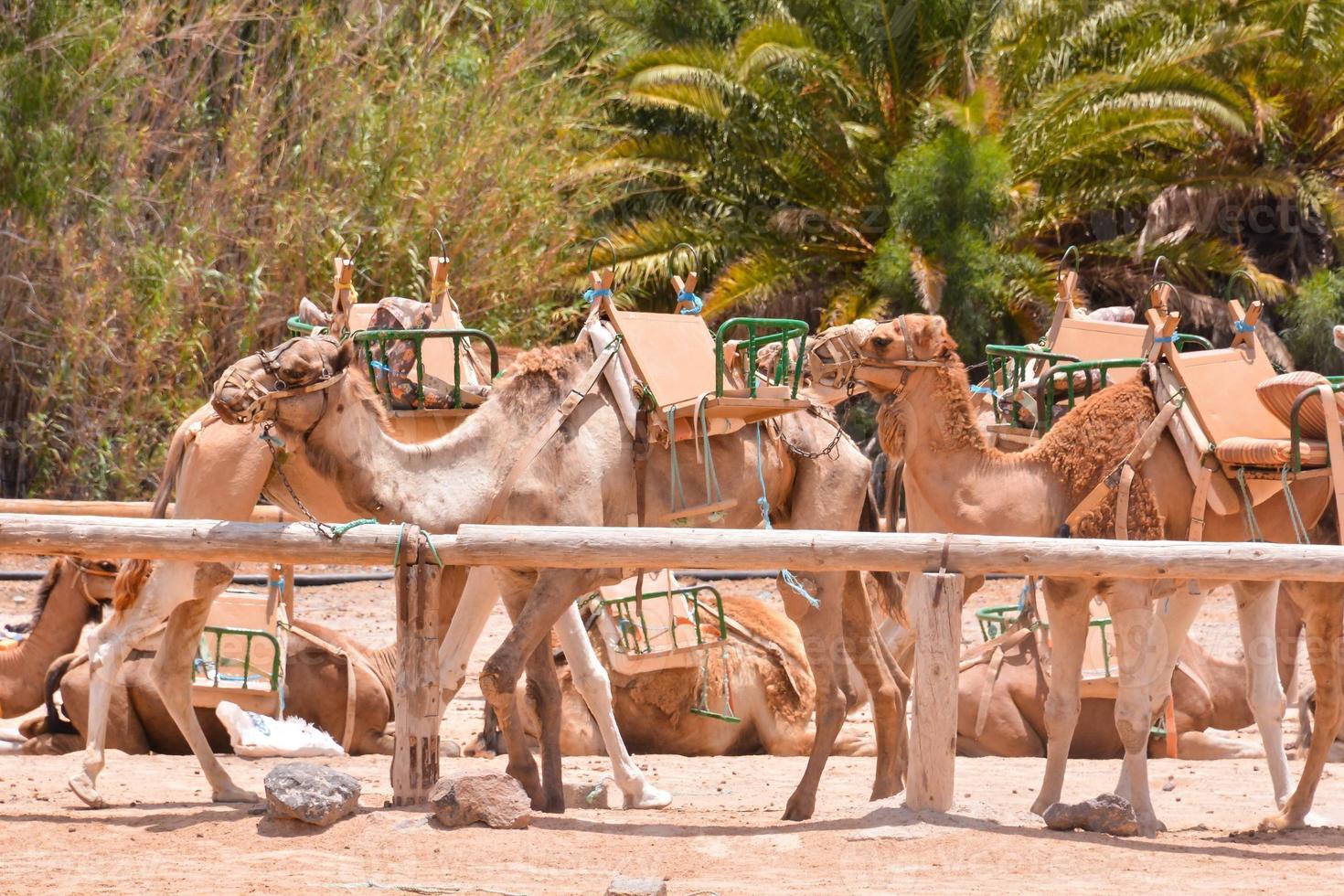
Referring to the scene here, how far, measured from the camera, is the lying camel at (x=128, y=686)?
28.1 ft

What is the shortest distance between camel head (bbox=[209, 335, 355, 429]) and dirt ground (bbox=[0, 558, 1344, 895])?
4.90 ft

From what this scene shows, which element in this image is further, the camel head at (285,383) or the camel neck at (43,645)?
the camel neck at (43,645)

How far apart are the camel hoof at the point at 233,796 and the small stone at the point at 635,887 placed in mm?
2643

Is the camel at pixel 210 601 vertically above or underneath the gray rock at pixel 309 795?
above

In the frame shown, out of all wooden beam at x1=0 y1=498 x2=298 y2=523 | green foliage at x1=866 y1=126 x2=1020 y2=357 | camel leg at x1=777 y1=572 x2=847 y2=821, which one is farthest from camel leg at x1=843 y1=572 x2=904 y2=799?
green foliage at x1=866 y1=126 x2=1020 y2=357

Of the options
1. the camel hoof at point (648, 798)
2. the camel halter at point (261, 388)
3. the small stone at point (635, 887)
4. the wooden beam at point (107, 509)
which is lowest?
the camel hoof at point (648, 798)

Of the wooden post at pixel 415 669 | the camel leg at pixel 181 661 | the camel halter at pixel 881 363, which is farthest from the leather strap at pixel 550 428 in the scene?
the camel leg at pixel 181 661

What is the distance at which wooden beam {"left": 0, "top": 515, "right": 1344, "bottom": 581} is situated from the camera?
6.13 metres

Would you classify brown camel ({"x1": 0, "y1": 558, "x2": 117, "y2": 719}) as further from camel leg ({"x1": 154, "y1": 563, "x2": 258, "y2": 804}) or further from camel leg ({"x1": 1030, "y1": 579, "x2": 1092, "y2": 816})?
camel leg ({"x1": 1030, "y1": 579, "x2": 1092, "y2": 816})

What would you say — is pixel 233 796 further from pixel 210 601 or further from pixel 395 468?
pixel 395 468

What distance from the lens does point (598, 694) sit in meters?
7.85

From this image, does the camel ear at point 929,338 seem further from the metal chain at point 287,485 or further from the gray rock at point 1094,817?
Result: the metal chain at point 287,485

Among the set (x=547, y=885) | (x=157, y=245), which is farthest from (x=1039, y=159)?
(x=547, y=885)

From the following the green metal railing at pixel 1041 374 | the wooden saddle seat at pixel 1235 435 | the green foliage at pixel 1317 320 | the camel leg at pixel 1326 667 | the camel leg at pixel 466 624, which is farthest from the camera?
the green foliage at pixel 1317 320
